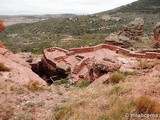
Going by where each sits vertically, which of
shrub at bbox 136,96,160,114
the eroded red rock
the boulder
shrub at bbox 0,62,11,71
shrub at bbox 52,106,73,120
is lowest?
the eroded red rock

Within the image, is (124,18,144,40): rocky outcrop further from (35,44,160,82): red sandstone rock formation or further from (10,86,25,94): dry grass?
(10,86,25,94): dry grass

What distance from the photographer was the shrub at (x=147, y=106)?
25.3 feet

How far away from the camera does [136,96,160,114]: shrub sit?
772 cm

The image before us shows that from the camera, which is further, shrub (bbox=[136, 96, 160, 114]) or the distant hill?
the distant hill

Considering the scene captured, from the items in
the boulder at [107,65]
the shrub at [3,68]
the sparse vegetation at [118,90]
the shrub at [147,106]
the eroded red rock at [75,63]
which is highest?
the shrub at [147,106]

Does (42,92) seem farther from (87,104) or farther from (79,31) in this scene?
(79,31)

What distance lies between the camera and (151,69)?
1555cm

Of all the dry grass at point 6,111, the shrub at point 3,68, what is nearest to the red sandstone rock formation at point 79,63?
the shrub at point 3,68

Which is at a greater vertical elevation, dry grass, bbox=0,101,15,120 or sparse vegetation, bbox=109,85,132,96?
sparse vegetation, bbox=109,85,132,96

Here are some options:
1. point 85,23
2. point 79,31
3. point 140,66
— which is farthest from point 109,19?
point 140,66

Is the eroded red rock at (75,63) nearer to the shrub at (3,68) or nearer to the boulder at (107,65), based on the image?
the boulder at (107,65)

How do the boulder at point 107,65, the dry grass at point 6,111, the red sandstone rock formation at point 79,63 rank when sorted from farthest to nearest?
the red sandstone rock formation at point 79,63
the boulder at point 107,65
the dry grass at point 6,111

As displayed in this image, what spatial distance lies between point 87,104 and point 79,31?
9855 cm

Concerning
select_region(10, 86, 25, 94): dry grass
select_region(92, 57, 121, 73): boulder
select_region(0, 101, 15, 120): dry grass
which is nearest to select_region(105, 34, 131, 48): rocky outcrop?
select_region(92, 57, 121, 73): boulder
